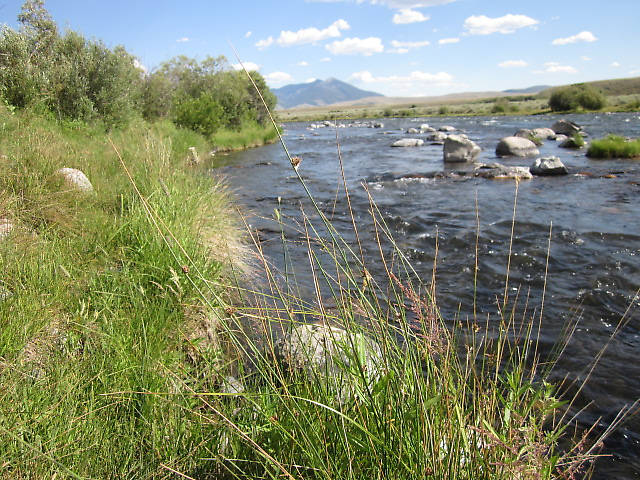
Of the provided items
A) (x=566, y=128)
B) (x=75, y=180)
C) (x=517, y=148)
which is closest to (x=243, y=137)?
(x=517, y=148)

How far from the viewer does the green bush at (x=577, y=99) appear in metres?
43.6

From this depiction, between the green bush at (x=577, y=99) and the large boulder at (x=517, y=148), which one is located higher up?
the green bush at (x=577, y=99)

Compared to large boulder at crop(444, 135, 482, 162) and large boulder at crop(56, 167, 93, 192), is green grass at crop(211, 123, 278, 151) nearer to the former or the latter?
large boulder at crop(444, 135, 482, 162)

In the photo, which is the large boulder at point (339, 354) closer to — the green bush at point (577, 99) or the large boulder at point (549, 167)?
the large boulder at point (549, 167)

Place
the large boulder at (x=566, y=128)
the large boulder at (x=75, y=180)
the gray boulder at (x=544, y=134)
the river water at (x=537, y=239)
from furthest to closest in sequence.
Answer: the large boulder at (x=566, y=128) < the gray boulder at (x=544, y=134) < the large boulder at (x=75, y=180) < the river water at (x=537, y=239)

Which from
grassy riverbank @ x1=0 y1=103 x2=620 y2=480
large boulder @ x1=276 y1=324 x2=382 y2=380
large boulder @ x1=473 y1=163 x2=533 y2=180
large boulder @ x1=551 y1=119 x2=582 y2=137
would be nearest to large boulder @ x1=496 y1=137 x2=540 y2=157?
large boulder @ x1=473 y1=163 x2=533 y2=180

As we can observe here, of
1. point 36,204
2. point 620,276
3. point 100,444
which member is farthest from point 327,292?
point 620,276

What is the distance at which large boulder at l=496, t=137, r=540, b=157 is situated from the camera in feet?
56.0

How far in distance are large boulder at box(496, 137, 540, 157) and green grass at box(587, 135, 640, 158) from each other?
7.07 ft

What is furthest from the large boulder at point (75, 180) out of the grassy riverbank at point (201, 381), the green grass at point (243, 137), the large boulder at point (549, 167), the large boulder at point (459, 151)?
the green grass at point (243, 137)

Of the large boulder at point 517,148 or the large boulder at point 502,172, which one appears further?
the large boulder at point 517,148

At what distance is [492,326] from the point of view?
4.44 m

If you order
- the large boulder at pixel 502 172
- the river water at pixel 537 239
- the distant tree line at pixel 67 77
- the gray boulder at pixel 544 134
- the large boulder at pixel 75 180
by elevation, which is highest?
the distant tree line at pixel 67 77

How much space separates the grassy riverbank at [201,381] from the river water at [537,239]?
0.61 meters
